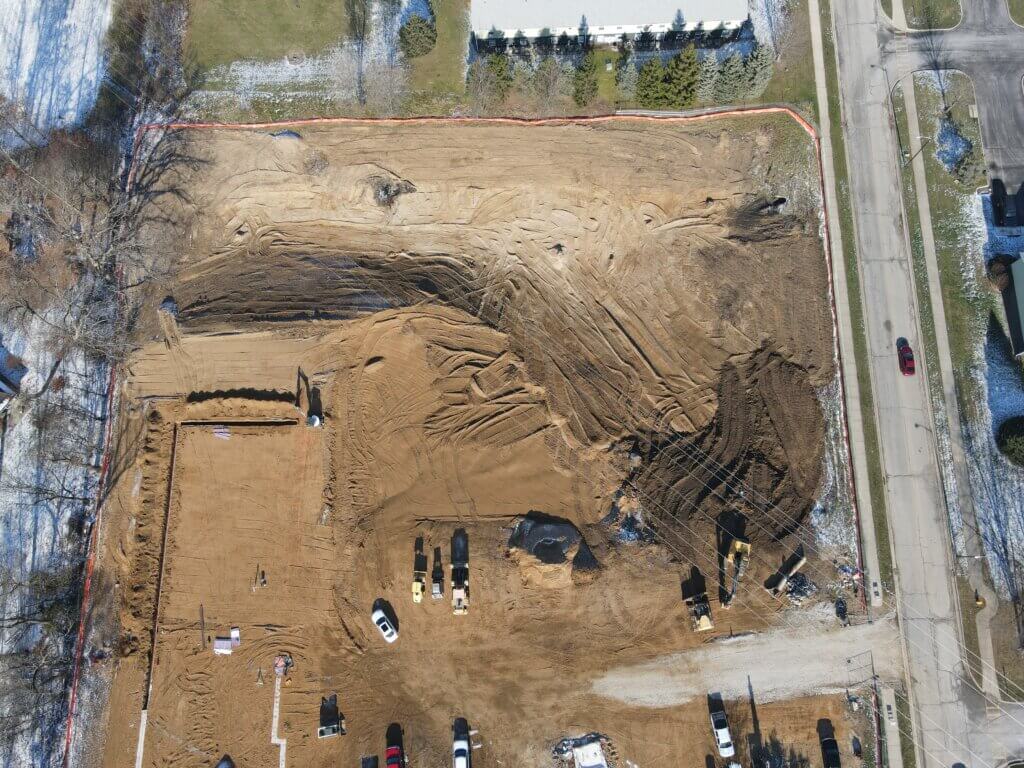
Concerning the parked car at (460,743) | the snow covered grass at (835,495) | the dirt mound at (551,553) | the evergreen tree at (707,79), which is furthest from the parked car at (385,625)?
the evergreen tree at (707,79)

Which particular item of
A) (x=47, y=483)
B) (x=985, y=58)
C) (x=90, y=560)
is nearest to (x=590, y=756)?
(x=90, y=560)

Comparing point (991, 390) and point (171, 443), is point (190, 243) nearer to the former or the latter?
point (171, 443)

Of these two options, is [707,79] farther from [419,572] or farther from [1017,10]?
[419,572]

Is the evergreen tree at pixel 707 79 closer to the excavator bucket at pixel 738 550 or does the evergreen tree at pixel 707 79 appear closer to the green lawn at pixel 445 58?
the green lawn at pixel 445 58

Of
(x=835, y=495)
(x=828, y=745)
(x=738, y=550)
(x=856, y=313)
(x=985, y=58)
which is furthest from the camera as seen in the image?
(x=985, y=58)

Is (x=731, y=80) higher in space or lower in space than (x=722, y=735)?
higher

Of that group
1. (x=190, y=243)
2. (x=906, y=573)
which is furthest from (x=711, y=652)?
(x=190, y=243)

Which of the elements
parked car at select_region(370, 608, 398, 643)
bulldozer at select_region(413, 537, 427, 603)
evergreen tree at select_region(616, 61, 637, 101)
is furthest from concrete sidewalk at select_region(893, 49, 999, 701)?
parked car at select_region(370, 608, 398, 643)
